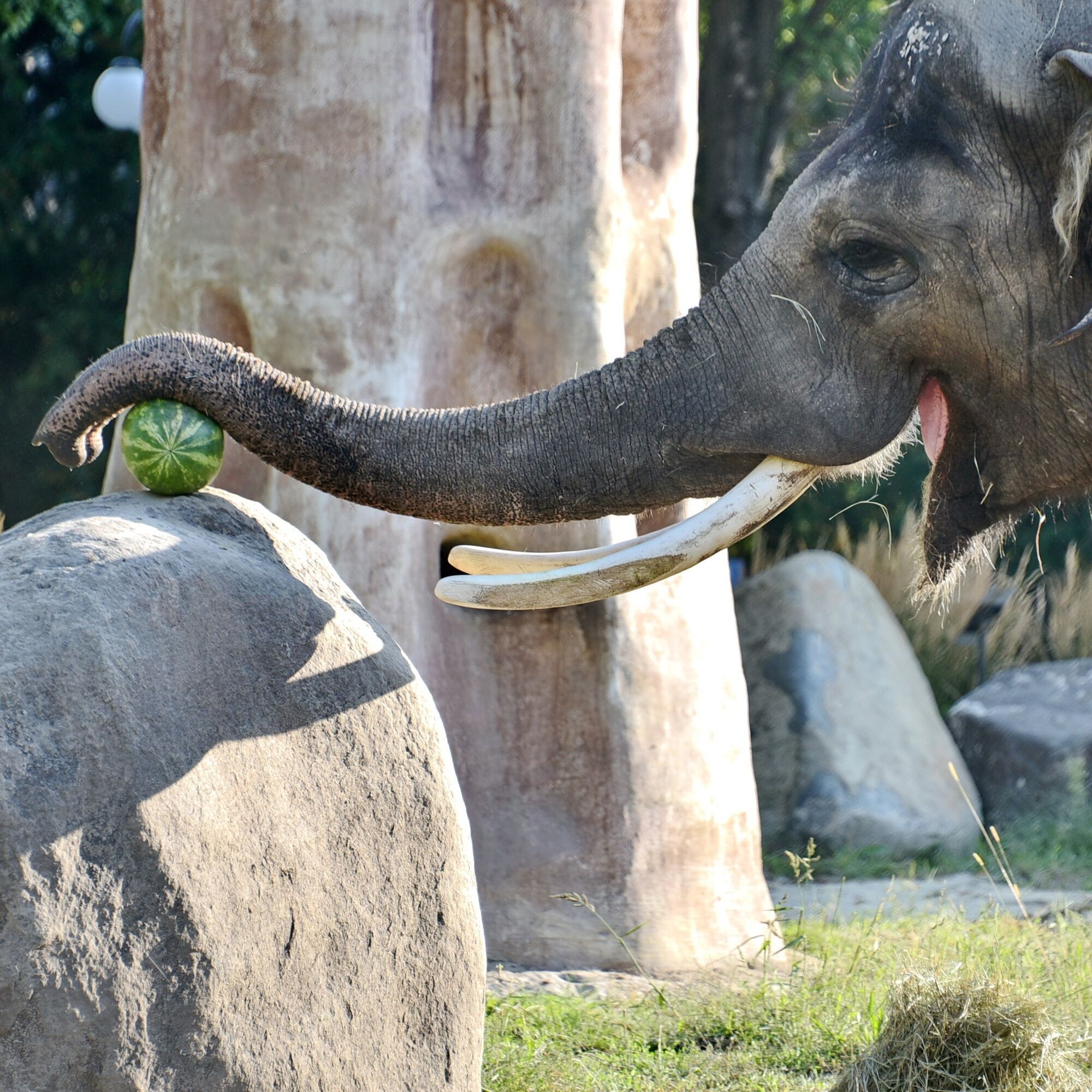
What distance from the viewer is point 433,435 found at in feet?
9.92

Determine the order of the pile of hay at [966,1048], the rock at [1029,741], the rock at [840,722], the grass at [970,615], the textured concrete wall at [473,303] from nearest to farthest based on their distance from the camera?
the pile of hay at [966,1048], the textured concrete wall at [473,303], the rock at [840,722], the rock at [1029,741], the grass at [970,615]

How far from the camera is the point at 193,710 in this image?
2.64 metres

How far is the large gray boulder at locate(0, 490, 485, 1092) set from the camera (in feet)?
7.82

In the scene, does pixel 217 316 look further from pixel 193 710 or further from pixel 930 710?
pixel 930 710

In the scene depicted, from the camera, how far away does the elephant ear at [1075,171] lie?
104 inches

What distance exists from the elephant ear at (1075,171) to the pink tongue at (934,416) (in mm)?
321

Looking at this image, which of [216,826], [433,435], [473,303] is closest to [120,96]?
[473,303]

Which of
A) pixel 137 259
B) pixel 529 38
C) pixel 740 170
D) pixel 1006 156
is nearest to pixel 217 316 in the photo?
pixel 137 259

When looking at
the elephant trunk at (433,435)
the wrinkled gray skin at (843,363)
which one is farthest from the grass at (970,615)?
the elephant trunk at (433,435)

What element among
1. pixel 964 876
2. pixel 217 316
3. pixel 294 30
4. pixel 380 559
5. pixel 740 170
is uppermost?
pixel 740 170

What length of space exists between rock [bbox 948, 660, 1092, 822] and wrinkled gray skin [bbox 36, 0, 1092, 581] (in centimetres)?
586

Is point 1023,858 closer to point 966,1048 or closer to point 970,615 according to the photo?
point 970,615

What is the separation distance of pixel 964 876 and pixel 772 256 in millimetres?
5325

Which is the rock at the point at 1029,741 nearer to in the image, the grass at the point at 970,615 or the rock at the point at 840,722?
the rock at the point at 840,722
